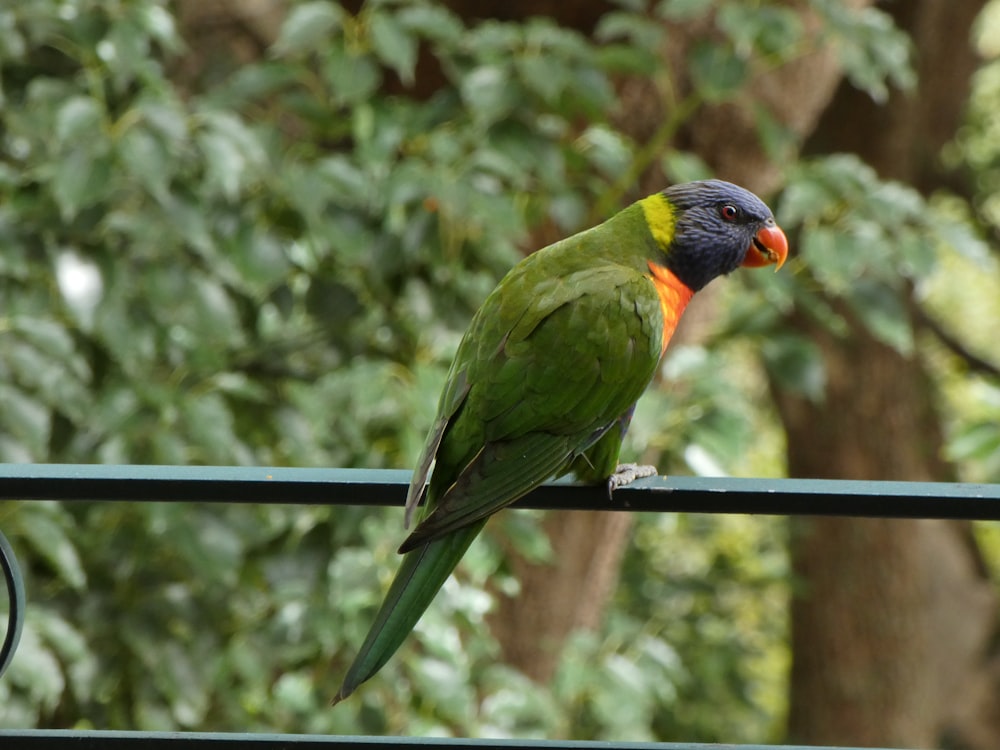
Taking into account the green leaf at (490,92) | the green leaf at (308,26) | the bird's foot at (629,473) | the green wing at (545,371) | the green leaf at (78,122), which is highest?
the green leaf at (308,26)

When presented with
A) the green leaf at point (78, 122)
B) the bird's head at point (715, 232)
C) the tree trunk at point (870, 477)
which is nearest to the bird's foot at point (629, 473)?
the bird's head at point (715, 232)

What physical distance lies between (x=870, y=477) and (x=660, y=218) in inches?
128

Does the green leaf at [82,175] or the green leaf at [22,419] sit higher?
the green leaf at [82,175]

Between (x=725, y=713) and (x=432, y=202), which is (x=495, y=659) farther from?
(x=725, y=713)

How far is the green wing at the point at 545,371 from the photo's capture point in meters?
1.59

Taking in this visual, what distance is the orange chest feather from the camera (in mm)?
1854

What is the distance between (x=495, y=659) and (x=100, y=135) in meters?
1.46

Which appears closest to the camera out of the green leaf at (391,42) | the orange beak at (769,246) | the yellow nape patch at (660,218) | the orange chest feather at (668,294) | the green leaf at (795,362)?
the orange chest feather at (668,294)

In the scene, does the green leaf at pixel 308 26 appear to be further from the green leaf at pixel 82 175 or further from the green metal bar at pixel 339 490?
the green metal bar at pixel 339 490

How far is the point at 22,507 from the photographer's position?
190cm

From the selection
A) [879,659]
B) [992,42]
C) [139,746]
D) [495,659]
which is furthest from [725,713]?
[992,42]

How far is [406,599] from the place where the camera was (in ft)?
4.10

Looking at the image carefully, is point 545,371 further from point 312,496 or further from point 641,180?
point 641,180

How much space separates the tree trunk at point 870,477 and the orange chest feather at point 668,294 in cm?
300
